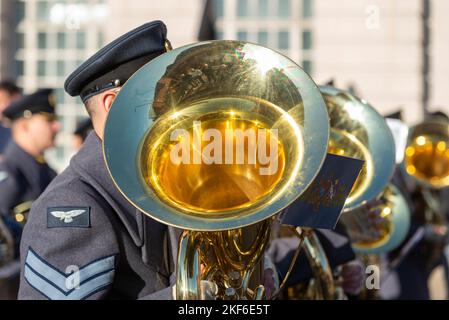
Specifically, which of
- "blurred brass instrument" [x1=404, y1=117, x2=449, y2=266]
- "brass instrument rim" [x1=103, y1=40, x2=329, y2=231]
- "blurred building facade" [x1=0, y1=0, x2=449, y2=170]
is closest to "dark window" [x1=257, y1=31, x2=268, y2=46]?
"blurred building facade" [x1=0, y1=0, x2=449, y2=170]

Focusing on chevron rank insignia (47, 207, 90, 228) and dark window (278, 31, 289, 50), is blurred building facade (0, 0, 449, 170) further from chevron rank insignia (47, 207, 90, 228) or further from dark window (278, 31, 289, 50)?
chevron rank insignia (47, 207, 90, 228)

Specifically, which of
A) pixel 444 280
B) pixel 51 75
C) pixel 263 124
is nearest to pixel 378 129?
pixel 263 124

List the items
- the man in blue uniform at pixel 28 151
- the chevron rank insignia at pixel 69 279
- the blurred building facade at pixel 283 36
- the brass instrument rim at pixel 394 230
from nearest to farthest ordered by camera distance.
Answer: the chevron rank insignia at pixel 69 279, the brass instrument rim at pixel 394 230, the man in blue uniform at pixel 28 151, the blurred building facade at pixel 283 36

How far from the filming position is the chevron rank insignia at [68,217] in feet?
7.34

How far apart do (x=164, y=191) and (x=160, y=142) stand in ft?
0.43

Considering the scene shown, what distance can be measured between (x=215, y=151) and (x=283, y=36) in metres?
9.42

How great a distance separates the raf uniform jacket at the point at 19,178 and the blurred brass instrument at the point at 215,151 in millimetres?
2302

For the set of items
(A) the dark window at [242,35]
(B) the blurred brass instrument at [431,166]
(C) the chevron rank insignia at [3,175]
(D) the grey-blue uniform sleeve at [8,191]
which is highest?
(A) the dark window at [242,35]

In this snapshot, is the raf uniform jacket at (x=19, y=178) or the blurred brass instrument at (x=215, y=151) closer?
the blurred brass instrument at (x=215, y=151)

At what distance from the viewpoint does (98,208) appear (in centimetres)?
227

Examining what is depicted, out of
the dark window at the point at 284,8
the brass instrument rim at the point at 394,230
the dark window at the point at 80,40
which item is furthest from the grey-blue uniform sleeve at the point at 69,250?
the dark window at the point at 80,40

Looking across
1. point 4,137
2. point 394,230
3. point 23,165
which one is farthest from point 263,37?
point 394,230

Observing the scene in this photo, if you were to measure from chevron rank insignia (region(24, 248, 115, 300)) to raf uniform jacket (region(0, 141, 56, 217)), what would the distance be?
7.40 feet

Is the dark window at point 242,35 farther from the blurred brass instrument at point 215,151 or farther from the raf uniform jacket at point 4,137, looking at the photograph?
the blurred brass instrument at point 215,151
